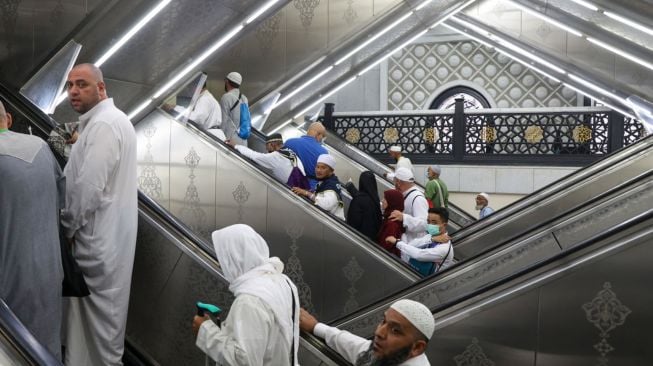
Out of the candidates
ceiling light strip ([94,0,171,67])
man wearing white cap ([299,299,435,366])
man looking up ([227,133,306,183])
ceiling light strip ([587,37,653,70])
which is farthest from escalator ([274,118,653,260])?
man wearing white cap ([299,299,435,366])

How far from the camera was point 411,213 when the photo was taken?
6125mm

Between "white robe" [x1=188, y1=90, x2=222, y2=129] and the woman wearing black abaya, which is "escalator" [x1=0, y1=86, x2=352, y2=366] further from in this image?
"white robe" [x1=188, y1=90, x2=222, y2=129]

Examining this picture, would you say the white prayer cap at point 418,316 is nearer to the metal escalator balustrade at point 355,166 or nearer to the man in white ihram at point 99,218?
the man in white ihram at point 99,218

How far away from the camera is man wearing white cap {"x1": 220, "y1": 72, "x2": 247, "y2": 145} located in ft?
27.4

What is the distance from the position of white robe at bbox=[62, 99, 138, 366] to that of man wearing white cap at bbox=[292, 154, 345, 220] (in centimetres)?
297

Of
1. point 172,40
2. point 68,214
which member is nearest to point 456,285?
point 68,214

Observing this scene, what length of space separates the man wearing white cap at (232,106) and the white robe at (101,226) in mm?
5011

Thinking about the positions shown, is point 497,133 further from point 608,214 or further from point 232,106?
point 608,214

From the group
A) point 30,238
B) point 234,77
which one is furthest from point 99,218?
point 234,77

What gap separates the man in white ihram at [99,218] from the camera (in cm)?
315

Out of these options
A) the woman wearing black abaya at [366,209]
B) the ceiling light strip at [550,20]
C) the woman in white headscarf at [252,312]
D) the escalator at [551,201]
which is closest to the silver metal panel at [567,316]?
the woman in white headscarf at [252,312]

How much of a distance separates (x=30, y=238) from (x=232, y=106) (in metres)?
5.61

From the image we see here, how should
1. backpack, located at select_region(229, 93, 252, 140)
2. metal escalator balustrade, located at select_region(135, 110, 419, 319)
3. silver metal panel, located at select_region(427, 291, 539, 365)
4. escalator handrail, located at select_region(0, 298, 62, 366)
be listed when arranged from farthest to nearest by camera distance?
backpack, located at select_region(229, 93, 252, 140), metal escalator balustrade, located at select_region(135, 110, 419, 319), silver metal panel, located at select_region(427, 291, 539, 365), escalator handrail, located at select_region(0, 298, 62, 366)

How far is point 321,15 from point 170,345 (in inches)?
261
